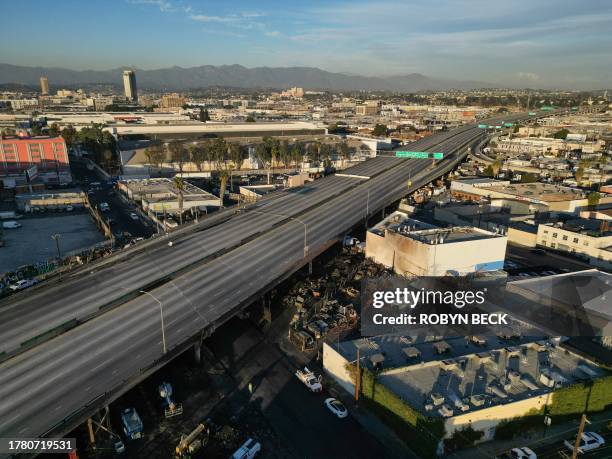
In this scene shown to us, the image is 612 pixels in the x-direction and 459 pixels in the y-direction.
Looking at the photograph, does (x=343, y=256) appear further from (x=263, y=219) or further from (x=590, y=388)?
(x=590, y=388)

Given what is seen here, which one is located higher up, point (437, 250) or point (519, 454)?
point (437, 250)

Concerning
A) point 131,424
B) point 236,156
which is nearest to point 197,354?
point 131,424

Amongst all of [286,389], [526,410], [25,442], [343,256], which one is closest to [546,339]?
[526,410]

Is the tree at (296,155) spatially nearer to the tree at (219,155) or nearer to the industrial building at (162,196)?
the tree at (219,155)

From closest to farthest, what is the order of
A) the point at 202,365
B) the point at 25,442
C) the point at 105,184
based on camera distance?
the point at 25,442
the point at 202,365
the point at 105,184

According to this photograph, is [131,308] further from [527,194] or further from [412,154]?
[412,154]
